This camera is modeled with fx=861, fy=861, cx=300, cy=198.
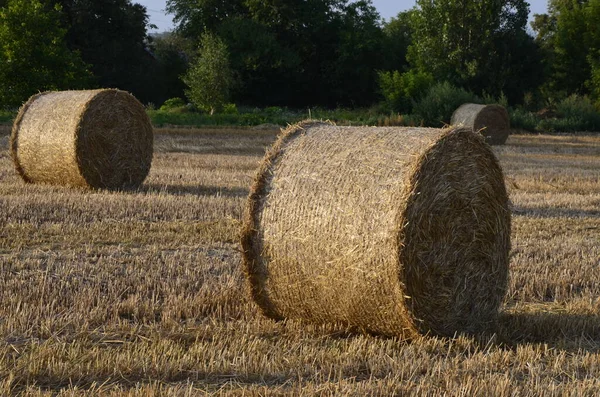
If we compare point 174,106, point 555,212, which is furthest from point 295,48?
point 555,212

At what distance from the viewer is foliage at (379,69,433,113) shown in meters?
37.9

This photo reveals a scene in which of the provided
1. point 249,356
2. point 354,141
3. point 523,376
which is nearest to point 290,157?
point 354,141

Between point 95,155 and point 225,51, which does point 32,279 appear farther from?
point 225,51

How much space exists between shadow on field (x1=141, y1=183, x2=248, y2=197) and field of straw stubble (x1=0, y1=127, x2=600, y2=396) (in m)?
1.10

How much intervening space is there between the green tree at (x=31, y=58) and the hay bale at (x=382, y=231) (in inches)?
1114

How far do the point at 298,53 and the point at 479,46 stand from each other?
9925 millimetres

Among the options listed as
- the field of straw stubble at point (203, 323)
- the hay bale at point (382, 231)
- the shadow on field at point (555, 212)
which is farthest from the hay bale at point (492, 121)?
the hay bale at point (382, 231)

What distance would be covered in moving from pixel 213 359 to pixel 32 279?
238 cm

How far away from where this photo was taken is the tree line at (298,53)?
34250 millimetres

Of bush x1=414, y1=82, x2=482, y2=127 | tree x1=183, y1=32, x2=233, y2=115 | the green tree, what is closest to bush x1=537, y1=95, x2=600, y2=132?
bush x1=414, y1=82, x2=482, y2=127

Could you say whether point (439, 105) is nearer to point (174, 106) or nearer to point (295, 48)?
point (174, 106)

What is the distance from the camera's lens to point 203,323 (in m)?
5.66

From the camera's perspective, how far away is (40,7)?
113ft

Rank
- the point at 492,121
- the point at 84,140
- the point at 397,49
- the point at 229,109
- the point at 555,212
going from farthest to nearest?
1. the point at 397,49
2. the point at 229,109
3. the point at 492,121
4. the point at 84,140
5. the point at 555,212
